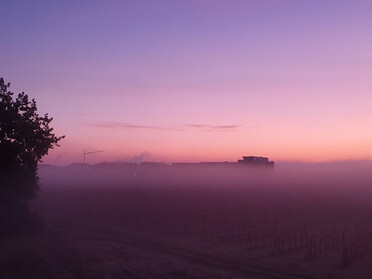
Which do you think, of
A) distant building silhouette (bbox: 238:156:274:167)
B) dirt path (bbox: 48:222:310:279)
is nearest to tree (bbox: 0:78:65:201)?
dirt path (bbox: 48:222:310:279)

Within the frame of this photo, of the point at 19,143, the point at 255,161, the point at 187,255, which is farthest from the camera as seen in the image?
the point at 255,161

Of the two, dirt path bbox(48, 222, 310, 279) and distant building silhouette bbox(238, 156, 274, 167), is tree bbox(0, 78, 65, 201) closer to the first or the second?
dirt path bbox(48, 222, 310, 279)

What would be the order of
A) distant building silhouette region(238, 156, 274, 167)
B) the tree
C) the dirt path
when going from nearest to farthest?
the dirt path
the tree
distant building silhouette region(238, 156, 274, 167)

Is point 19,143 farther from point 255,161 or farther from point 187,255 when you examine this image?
point 255,161

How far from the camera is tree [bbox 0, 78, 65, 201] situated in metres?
34.0

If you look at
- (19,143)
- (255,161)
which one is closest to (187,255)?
(19,143)

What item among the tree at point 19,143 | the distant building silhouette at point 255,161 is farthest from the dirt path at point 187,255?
the distant building silhouette at point 255,161

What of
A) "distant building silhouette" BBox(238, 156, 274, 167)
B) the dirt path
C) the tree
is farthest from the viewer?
"distant building silhouette" BBox(238, 156, 274, 167)

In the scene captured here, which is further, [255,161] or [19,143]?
[255,161]

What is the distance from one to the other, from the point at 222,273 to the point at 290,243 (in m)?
8.14

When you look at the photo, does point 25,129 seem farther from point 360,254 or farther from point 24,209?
point 360,254

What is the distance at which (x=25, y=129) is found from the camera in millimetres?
33938

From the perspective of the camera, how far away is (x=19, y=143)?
34406 mm

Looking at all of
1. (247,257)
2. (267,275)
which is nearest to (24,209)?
(247,257)
